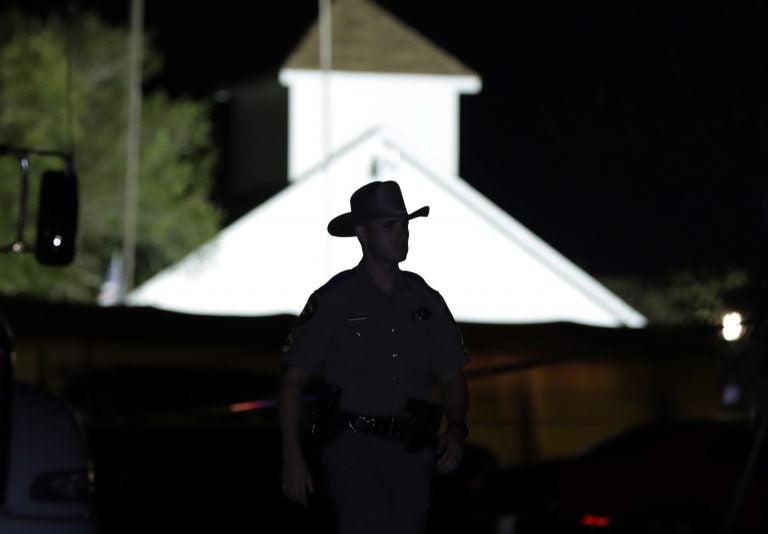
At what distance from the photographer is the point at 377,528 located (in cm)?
642

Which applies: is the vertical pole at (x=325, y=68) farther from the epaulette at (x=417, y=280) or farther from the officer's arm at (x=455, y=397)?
the officer's arm at (x=455, y=397)

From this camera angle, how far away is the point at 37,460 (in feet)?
27.8

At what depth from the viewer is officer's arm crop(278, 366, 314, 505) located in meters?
6.33

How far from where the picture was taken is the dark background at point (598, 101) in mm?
12797

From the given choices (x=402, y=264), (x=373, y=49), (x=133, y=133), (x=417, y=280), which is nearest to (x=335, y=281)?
(x=417, y=280)

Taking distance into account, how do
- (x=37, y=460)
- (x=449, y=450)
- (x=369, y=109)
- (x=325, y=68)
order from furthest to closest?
(x=369, y=109) < (x=325, y=68) < (x=37, y=460) < (x=449, y=450)

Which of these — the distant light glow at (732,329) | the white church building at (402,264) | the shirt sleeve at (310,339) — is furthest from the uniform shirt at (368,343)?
the white church building at (402,264)

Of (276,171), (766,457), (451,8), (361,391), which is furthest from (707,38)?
(451,8)

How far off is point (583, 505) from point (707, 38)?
9772 millimetres

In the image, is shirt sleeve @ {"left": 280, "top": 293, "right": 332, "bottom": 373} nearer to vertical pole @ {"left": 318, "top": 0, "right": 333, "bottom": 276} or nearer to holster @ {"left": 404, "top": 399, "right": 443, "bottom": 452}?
holster @ {"left": 404, "top": 399, "right": 443, "bottom": 452}

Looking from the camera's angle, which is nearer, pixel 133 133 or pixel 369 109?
pixel 369 109

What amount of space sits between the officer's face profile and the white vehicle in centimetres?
250

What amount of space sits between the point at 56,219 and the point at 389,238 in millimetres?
3131

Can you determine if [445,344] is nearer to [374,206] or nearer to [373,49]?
[374,206]
